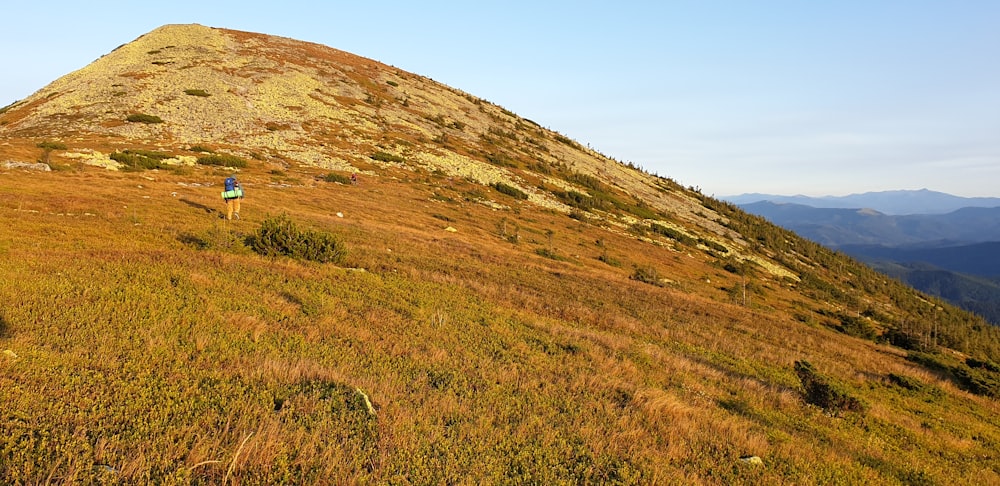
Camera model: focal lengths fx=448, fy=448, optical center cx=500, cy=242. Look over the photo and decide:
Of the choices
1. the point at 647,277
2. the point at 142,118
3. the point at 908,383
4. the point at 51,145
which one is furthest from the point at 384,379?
the point at 142,118

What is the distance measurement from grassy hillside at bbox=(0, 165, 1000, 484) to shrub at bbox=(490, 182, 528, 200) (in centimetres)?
2534

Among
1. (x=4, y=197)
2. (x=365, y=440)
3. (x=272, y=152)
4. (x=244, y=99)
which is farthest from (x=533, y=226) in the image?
(x=244, y=99)

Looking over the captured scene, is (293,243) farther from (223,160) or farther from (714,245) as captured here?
(714,245)

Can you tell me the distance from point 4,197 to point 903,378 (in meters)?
32.8

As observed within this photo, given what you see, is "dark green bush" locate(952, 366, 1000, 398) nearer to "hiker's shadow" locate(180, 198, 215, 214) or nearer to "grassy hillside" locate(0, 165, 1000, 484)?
"grassy hillside" locate(0, 165, 1000, 484)

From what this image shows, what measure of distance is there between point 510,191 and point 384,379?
124 ft

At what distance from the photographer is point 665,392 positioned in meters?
8.96

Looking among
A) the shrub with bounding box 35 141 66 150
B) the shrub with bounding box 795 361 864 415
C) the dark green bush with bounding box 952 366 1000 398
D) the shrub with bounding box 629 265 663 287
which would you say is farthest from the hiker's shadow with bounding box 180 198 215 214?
the dark green bush with bounding box 952 366 1000 398

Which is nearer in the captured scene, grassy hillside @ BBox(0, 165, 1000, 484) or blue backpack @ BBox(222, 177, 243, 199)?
grassy hillside @ BBox(0, 165, 1000, 484)

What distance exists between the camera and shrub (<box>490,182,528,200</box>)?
44.3m

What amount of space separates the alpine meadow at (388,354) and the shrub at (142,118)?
11.8 feet

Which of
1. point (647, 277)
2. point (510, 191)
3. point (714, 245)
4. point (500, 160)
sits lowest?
point (647, 277)

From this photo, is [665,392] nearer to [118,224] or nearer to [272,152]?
[118,224]

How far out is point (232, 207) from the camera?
799 inches
